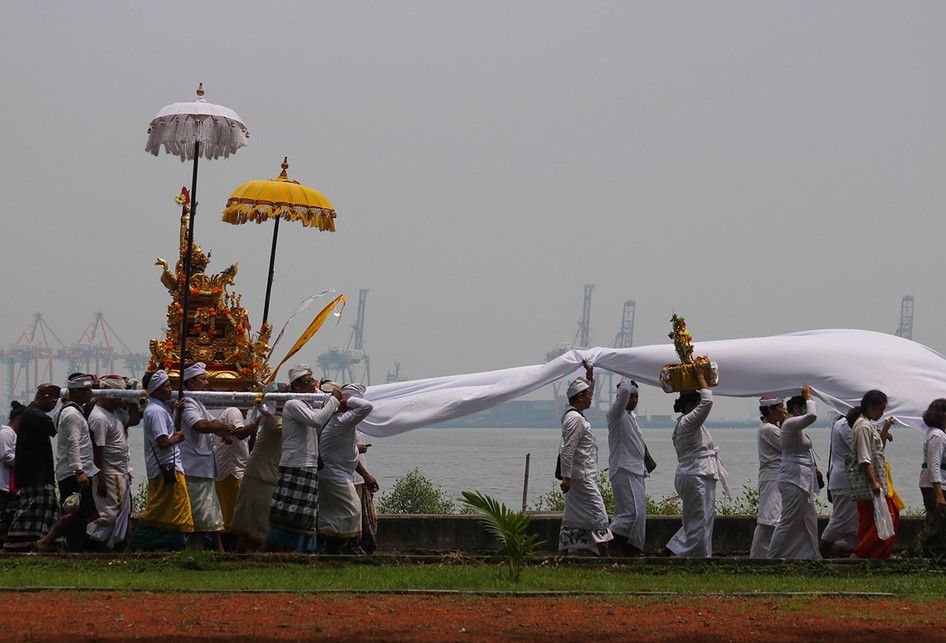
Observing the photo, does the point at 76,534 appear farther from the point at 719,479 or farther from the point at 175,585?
the point at 719,479

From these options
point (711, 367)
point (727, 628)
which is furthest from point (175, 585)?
point (711, 367)

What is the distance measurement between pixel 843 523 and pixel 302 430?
5317mm

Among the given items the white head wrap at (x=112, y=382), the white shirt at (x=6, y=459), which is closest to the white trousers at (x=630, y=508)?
the white head wrap at (x=112, y=382)

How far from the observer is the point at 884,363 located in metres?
13.8

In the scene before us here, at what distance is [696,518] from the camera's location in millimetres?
12922

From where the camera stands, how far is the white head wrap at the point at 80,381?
13055 mm

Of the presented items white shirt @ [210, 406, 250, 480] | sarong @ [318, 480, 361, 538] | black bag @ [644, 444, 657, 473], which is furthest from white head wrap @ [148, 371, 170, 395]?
black bag @ [644, 444, 657, 473]

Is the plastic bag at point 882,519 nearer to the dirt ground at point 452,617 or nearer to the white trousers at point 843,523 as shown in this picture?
the white trousers at point 843,523

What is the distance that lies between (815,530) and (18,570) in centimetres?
718

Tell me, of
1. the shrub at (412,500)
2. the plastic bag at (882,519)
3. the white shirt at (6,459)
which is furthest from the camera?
the shrub at (412,500)

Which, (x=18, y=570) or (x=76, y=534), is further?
(x=76, y=534)

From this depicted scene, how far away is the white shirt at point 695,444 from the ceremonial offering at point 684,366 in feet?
0.49

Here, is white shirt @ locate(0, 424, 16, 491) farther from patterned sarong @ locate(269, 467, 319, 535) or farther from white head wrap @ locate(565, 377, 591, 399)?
white head wrap @ locate(565, 377, 591, 399)

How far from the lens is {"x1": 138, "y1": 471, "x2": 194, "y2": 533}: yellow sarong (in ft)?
41.5
